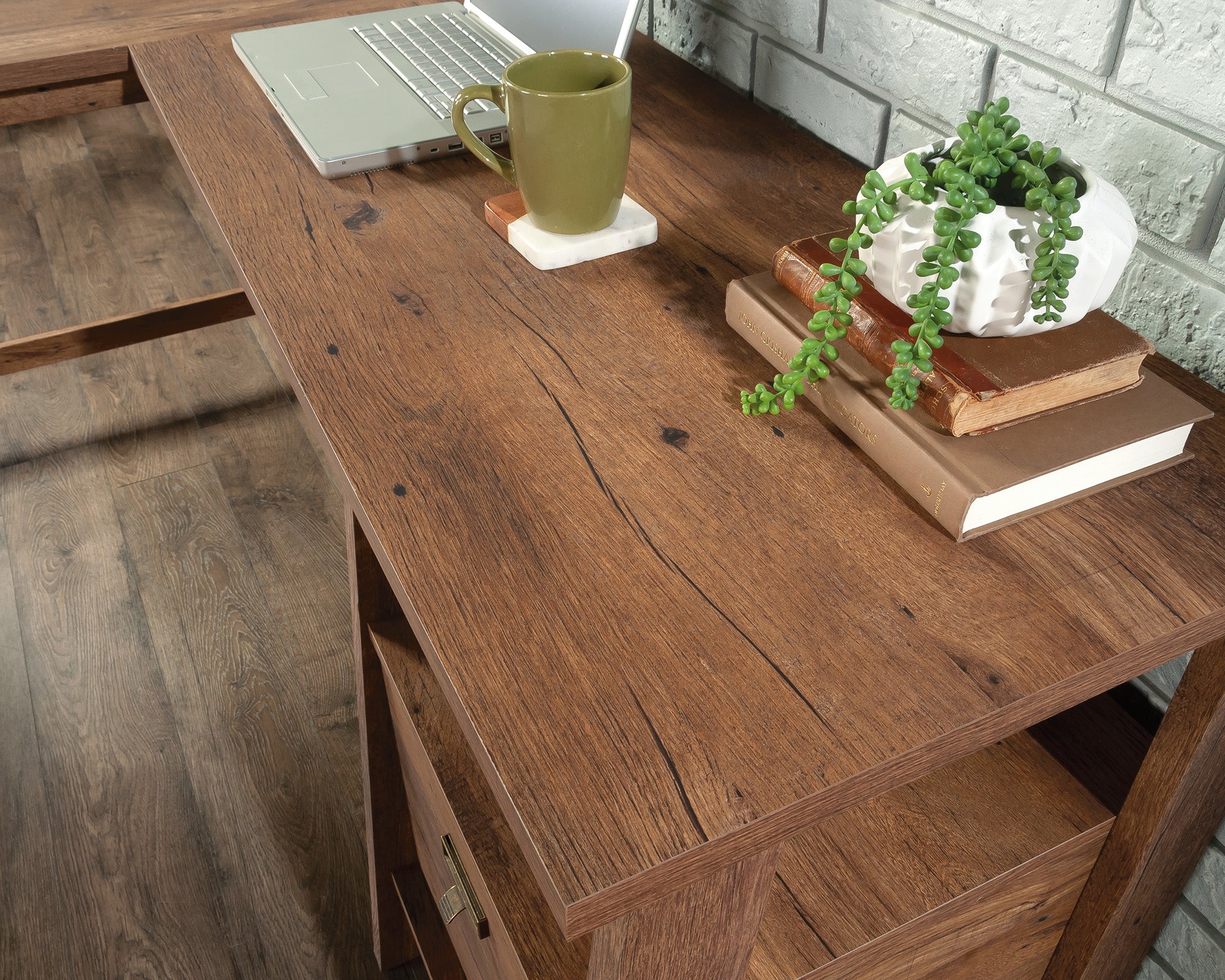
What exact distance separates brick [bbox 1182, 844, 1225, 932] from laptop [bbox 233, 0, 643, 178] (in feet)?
2.84

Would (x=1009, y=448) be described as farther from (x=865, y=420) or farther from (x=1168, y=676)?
(x=1168, y=676)

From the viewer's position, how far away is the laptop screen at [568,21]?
0.96 m

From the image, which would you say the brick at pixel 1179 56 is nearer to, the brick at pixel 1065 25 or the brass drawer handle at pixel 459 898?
the brick at pixel 1065 25

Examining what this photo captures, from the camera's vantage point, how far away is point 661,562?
0.55 m

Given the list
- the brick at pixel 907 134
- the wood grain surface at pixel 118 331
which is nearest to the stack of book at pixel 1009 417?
the brick at pixel 907 134

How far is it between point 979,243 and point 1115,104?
0.28 meters

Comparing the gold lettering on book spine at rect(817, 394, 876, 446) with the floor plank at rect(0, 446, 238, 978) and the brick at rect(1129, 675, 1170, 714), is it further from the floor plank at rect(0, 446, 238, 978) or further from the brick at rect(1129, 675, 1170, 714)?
the floor plank at rect(0, 446, 238, 978)

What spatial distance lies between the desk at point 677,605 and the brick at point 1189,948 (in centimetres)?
5

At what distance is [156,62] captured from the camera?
1.14 meters

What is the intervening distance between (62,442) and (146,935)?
1.05 meters

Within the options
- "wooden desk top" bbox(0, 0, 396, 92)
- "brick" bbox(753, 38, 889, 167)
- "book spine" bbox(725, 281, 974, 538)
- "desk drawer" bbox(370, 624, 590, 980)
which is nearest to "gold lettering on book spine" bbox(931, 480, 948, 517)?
"book spine" bbox(725, 281, 974, 538)

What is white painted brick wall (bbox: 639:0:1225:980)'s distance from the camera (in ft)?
2.14

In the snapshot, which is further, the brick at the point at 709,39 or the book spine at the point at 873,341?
the brick at the point at 709,39

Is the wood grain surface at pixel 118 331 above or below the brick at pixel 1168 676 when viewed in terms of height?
below
